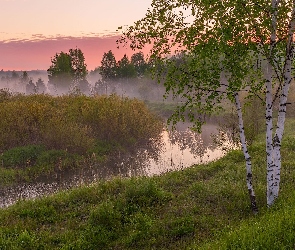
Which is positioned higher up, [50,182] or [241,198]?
[241,198]

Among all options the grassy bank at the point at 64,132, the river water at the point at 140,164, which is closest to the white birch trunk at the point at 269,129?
the river water at the point at 140,164

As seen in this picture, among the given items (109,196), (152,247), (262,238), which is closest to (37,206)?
(109,196)

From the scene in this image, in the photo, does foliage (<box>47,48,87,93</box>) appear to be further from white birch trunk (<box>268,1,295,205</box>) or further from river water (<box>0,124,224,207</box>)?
white birch trunk (<box>268,1,295,205</box>)

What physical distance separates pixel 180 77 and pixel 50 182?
61.8 feet

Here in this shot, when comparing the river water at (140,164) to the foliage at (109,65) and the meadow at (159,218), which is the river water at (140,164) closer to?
the meadow at (159,218)

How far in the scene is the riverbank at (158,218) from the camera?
853cm

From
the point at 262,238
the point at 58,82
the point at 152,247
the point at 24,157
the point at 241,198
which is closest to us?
the point at 262,238

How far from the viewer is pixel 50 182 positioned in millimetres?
25938

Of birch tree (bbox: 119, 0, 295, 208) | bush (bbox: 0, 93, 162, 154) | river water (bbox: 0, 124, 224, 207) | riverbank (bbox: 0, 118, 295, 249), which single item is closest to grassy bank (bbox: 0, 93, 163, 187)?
bush (bbox: 0, 93, 162, 154)

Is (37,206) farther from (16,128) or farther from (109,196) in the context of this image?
(16,128)

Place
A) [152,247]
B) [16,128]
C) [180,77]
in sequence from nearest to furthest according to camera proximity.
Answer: [152,247]
[180,77]
[16,128]

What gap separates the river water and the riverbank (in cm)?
745

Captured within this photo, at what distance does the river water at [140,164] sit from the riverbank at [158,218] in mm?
7447

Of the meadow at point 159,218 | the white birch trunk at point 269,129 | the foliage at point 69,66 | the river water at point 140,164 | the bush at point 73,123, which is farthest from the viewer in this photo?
the foliage at point 69,66
